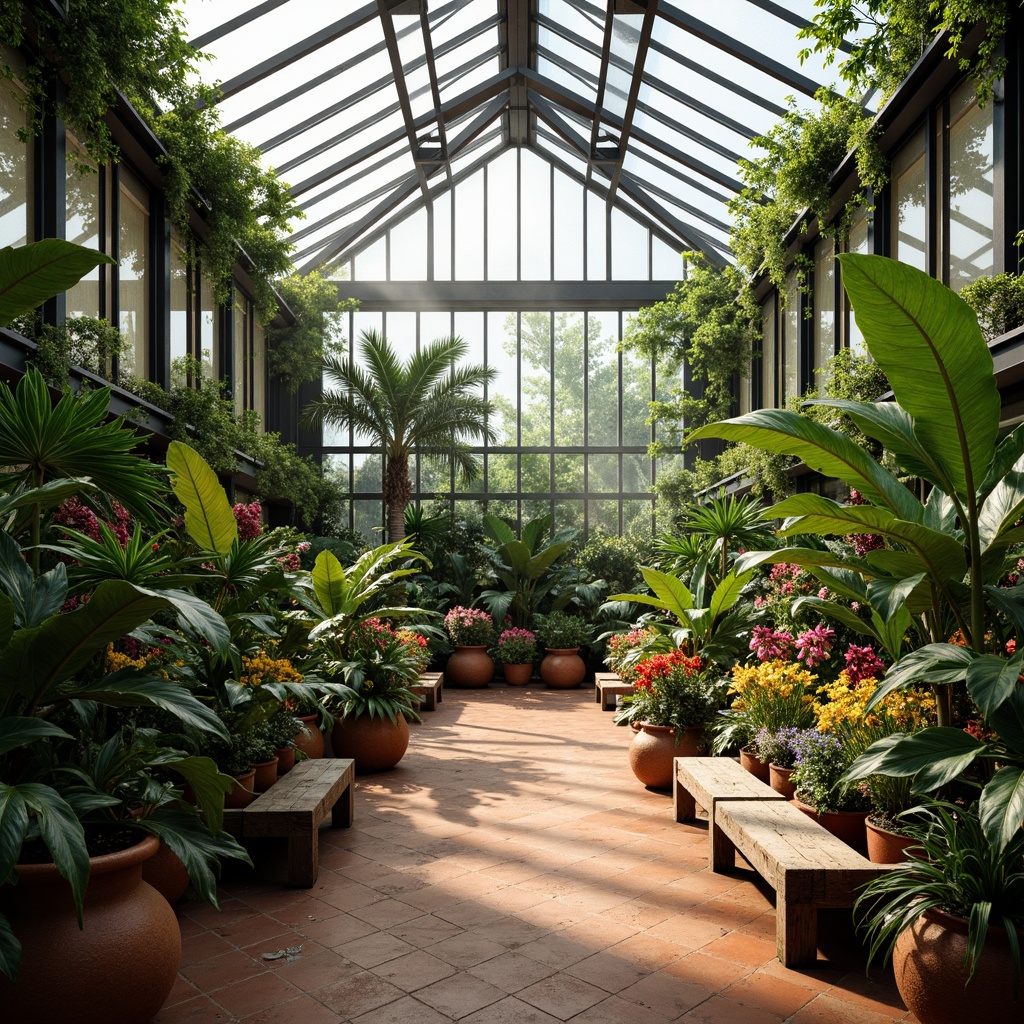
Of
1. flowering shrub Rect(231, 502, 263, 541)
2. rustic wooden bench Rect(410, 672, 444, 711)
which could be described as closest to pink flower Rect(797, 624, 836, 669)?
flowering shrub Rect(231, 502, 263, 541)

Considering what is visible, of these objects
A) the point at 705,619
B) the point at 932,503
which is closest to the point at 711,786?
the point at 932,503

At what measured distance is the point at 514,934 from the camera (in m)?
3.48

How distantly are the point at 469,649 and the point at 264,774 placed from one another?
26.4ft

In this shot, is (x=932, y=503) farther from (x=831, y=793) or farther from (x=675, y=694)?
(x=675, y=694)

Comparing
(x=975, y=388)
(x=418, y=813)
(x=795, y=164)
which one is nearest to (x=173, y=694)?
(x=975, y=388)

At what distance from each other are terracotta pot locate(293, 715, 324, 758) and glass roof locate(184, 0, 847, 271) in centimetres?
538

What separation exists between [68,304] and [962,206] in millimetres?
6601

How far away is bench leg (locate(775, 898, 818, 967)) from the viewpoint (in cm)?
312

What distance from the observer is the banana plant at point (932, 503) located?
2.56m

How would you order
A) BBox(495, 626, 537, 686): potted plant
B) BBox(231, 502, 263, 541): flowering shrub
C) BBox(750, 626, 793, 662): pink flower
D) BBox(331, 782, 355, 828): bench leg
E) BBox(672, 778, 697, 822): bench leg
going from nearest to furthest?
1. BBox(331, 782, 355, 828): bench leg
2. BBox(672, 778, 697, 822): bench leg
3. BBox(750, 626, 793, 662): pink flower
4. BBox(231, 502, 263, 541): flowering shrub
5. BBox(495, 626, 537, 686): potted plant

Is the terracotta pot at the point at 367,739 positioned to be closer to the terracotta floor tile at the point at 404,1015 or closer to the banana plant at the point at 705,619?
the banana plant at the point at 705,619

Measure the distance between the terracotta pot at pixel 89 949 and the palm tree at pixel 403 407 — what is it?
11.0 m

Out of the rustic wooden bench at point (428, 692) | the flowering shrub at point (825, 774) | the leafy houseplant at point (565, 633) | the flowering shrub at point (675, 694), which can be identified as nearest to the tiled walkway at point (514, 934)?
the flowering shrub at point (825, 774)

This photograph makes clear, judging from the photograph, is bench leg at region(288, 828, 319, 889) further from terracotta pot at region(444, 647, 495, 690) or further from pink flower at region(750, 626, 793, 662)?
terracotta pot at region(444, 647, 495, 690)
